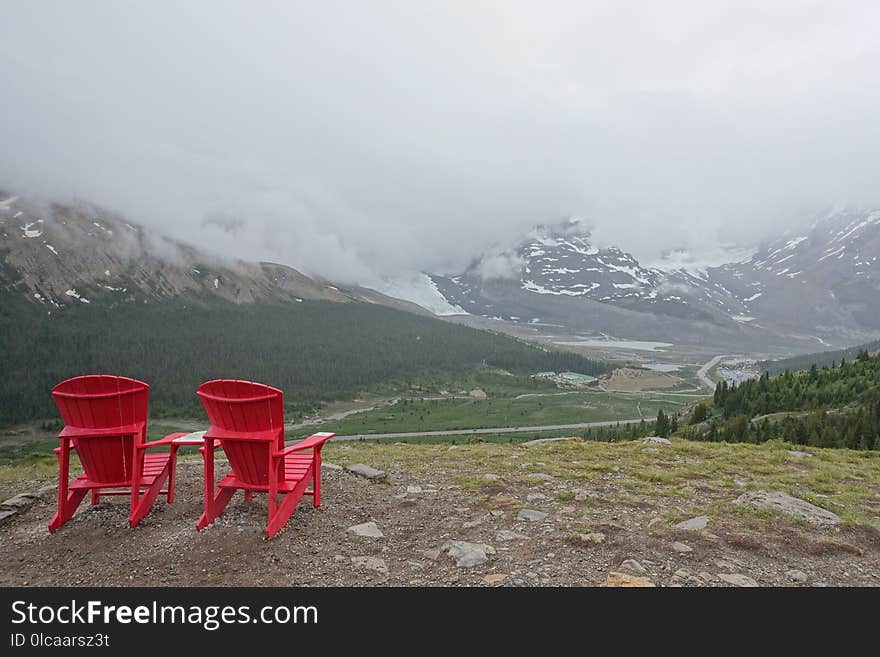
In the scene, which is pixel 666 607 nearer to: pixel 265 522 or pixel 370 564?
pixel 370 564

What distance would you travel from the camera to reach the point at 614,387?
18038 centimetres

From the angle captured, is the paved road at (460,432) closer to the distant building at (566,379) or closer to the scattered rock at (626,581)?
the distant building at (566,379)

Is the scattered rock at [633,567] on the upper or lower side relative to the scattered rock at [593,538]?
upper

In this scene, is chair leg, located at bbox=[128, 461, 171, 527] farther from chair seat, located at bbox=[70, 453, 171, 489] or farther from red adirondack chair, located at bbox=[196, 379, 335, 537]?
red adirondack chair, located at bbox=[196, 379, 335, 537]

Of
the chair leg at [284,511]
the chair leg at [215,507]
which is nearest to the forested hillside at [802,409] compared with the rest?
the chair leg at [284,511]

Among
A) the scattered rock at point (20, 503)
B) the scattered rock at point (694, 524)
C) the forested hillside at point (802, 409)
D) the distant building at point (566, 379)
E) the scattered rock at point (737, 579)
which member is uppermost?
the scattered rock at point (737, 579)

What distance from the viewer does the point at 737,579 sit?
240 inches

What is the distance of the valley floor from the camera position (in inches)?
252

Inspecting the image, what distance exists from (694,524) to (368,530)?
16.6ft

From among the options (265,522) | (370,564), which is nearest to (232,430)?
(265,522)

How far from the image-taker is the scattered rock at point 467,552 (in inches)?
258

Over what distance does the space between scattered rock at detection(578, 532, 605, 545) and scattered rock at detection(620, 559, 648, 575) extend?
2.19ft

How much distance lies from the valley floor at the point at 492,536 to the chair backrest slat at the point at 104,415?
981mm

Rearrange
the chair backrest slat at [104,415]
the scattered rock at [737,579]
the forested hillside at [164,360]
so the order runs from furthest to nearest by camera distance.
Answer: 1. the forested hillside at [164,360]
2. the chair backrest slat at [104,415]
3. the scattered rock at [737,579]
